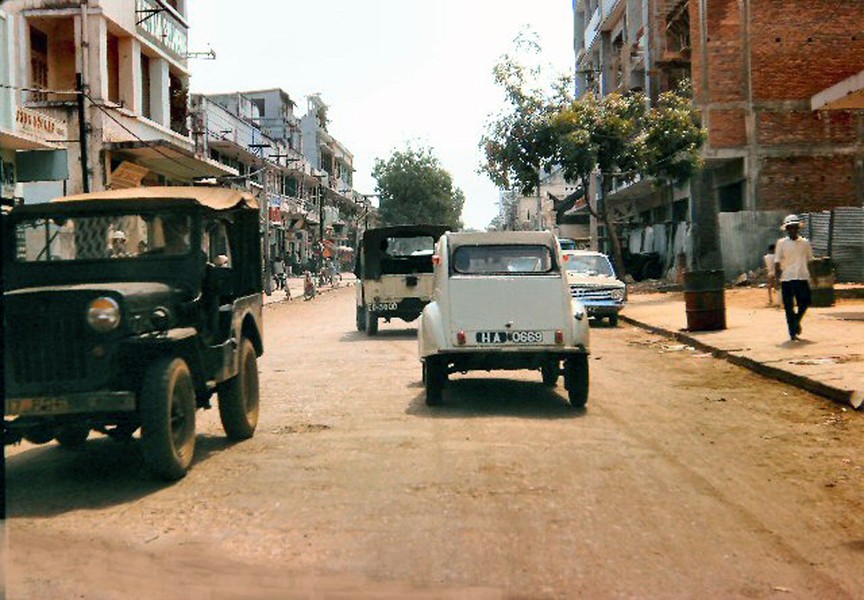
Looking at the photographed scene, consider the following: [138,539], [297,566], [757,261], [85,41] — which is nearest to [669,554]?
[297,566]

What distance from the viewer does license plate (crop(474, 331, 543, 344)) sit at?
974 centimetres

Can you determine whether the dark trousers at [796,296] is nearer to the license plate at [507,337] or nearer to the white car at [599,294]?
the license plate at [507,337]

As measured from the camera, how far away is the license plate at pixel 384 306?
1989 centimetres

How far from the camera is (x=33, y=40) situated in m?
29.3

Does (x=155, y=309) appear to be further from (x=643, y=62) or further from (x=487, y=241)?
(x=643, y=62)

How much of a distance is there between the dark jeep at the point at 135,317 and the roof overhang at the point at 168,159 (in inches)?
844

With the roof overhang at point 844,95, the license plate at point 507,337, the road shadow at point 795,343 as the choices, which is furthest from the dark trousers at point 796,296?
the roof overhang at point 844,95

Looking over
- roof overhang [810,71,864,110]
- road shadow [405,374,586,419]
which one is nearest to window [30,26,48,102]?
roof overhang [810,71,864,110]

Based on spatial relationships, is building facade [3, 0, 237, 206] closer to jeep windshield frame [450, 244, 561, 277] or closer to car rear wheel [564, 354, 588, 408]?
jeep windshield frame [450, 244, 561, 277]

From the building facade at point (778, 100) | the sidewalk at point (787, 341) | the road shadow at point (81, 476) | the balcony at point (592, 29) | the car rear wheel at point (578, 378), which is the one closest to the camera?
the road shadow at point (81, 476)

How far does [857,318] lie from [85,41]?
2257 centimetres

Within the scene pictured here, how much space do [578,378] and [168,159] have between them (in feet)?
81.5

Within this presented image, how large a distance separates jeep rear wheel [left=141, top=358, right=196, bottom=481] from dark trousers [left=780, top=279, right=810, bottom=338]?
34.3 feet

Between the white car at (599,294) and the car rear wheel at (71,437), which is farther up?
the white car at (599,294)
